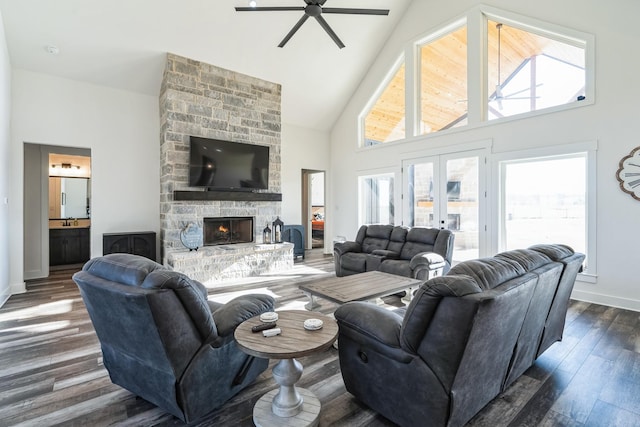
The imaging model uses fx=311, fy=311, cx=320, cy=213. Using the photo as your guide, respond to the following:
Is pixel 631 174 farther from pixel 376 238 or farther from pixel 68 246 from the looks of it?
pixel 68 246

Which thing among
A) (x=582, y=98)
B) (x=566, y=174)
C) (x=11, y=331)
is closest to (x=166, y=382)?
(x=11, y=331)

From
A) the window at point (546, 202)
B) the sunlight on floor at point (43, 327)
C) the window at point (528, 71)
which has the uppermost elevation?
the window at point (528, 71)

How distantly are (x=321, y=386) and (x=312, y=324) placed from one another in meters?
0.67

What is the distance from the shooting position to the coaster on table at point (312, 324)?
72.0 inches

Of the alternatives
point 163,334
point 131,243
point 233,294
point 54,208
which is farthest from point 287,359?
point 54,208

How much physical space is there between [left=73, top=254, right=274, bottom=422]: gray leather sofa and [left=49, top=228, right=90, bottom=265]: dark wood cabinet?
5.73 metres

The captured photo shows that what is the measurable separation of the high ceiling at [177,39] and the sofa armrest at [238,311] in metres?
4.58

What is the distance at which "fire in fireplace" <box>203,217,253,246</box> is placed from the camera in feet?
19.3

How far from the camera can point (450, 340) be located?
1.46 metres

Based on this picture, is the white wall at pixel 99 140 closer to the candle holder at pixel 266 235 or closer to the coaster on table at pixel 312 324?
the candle holder at pixel 266 235

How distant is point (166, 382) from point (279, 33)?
5552mm

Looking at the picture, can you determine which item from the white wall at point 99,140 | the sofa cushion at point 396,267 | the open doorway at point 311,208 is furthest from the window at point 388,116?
the white wall at point 99,140

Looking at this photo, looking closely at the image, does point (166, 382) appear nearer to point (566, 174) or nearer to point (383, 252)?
point (383, 252)

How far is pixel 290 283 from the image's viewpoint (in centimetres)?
515
